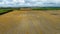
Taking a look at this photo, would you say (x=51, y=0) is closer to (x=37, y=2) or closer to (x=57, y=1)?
(x=57, y=1)

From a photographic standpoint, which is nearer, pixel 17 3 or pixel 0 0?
pixel 0 0

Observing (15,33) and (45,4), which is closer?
(15,33)

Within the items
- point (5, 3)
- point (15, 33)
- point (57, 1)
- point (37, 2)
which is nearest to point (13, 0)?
point (5, 3)

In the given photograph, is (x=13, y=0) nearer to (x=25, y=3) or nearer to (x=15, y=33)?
(x=25, y=3)

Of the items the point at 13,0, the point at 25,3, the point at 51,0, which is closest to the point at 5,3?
the point at 13,0

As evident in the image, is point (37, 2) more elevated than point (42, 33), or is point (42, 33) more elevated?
point (42, 33)

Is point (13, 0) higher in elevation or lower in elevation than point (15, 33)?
lower

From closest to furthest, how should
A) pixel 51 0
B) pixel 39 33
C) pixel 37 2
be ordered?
pixel 39 33
pixel 37 2
pixel 51 0

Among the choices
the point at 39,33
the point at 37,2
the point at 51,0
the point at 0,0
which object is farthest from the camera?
the point at 51,0

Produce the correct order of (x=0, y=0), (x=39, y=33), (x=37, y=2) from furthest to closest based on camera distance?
(x=37, y=2) < (x=0, y=0) < (x=39, y=33)
